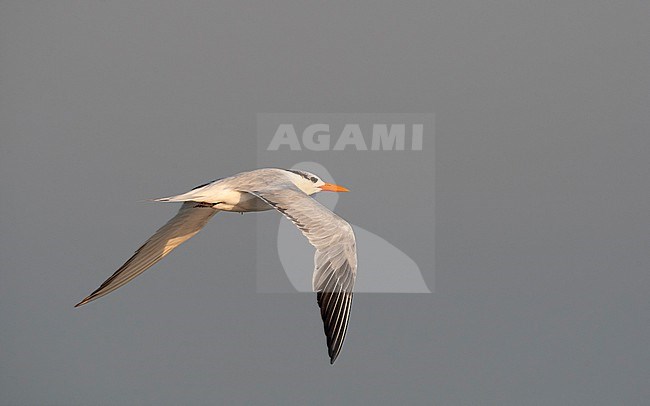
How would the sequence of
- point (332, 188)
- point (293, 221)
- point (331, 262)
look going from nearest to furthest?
point (331, 262)
point (293, 221)
point (332, 188)

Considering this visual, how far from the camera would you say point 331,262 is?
7777mm

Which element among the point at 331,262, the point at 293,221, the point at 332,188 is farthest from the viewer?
the point at 332,188

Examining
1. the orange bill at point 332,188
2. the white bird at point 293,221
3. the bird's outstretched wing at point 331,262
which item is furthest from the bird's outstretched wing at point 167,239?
the bird's outstretched wing at point 331,262

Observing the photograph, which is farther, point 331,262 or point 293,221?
point 293,221

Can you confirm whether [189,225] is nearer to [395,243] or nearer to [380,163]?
[395,243]

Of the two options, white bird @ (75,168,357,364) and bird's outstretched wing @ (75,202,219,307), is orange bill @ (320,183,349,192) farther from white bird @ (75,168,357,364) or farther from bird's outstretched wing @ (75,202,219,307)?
bird's outstretched wing @ (75,202,219,307)

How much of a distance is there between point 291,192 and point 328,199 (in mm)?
4332

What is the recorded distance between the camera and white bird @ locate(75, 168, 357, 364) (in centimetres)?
765

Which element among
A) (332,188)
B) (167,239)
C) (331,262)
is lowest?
(331,262)

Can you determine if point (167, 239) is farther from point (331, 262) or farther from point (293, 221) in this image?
point (331, 262)

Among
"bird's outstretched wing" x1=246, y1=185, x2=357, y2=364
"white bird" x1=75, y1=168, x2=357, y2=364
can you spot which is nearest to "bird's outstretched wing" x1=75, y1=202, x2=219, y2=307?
"white bird" x1=75, y1=168, x2=357, y2=364

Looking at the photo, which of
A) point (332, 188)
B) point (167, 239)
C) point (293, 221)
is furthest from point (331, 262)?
point (167, 239)

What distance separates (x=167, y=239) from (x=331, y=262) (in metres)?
2.95

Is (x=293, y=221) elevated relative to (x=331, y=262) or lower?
elevated
